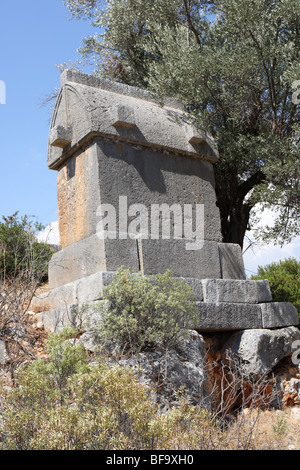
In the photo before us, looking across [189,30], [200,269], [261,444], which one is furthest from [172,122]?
[261,444]

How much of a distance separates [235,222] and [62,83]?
11.9 ft

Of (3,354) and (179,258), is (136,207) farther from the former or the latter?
(3,354)

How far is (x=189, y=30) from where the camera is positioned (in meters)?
8.11

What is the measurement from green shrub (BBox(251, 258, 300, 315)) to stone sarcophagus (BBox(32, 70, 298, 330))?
7.98 feet

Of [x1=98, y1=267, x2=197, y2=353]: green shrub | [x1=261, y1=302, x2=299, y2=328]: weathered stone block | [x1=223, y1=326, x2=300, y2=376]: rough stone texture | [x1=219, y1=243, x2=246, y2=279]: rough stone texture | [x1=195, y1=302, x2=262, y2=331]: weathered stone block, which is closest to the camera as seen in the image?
[x1=98, y1=267, x2=197, y2=353]: green shrub

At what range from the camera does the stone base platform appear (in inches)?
194

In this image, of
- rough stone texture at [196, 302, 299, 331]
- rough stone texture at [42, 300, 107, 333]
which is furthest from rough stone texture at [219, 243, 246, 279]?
rough stone texture at [42, 300, 107, 333]

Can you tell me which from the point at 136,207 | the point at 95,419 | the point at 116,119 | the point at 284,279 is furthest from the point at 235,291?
the point at 284,279

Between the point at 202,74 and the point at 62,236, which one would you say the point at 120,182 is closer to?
the point at 62,236

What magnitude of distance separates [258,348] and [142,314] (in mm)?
1766

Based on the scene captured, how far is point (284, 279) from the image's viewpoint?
30.3 ft

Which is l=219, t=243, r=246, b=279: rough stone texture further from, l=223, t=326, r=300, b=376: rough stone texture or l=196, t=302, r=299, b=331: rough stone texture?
l=223, t=326, r=300, b=376: rough stone texture

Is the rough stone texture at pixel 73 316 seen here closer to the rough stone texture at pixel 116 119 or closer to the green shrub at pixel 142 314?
the green shrub at pixel 142 314

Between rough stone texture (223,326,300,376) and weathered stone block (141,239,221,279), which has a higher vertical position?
weathered stone block (141,239,221,279)
